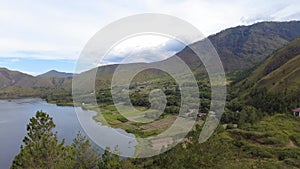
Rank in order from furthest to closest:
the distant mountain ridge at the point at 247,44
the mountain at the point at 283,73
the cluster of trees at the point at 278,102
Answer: the distant mountain ridge at the point at 247,44 → the mountain at the point at 283,73 → the cluster of trees at the point at 278,102

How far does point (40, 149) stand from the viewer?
1108 cm

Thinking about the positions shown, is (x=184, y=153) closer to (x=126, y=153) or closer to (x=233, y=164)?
(x=233, y=164)

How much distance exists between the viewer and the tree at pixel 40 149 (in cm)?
1068

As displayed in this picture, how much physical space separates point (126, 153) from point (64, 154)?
13.9 meters

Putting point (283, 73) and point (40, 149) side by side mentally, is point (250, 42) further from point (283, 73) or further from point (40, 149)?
point (40, 149)

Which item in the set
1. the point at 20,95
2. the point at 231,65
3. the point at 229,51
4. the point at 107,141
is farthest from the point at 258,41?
the point at 107,141

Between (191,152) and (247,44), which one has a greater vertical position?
(247,44)

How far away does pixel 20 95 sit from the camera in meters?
117

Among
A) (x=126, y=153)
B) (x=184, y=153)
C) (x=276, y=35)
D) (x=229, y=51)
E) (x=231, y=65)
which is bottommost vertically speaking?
(x=126, y=153)

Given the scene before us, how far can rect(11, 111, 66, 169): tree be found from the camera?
35.0ft

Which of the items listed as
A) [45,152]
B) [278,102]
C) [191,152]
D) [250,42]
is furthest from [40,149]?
[250,42]

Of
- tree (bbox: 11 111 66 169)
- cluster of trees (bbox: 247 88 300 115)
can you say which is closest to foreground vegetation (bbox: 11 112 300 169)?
tree (bbox: 11 111 66 169)

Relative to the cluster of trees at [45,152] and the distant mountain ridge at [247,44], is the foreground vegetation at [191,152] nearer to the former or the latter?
the cluster of trees at [45,152]

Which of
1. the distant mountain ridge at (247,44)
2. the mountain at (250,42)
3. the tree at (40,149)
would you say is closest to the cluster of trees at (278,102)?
the tree at (40,149)
